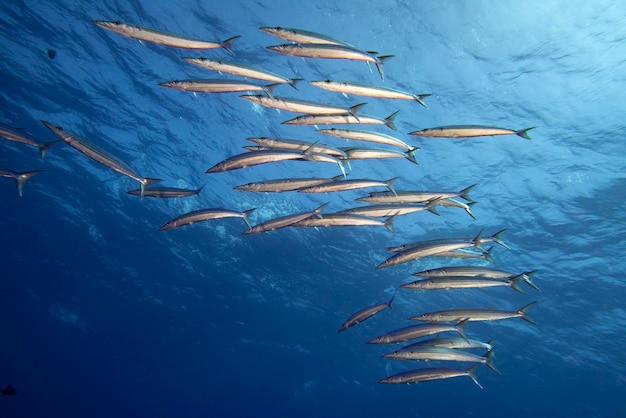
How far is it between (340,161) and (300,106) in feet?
3.65

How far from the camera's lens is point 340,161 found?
5621 mm

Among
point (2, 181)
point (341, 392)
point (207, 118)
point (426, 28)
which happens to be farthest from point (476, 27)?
point (341, 392)

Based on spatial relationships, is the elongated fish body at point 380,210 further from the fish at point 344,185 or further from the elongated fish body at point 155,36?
the elongated fish body at point 155,36

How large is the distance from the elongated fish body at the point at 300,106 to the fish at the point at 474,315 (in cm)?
416

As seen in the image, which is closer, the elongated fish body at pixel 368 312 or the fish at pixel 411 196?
the fish at pixel 411 196

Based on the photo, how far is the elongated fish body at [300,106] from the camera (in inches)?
197

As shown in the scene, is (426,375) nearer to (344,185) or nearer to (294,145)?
(344,185)

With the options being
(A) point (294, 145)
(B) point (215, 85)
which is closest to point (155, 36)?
(B) point (215, 85)

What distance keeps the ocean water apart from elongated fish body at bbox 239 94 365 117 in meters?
1.64

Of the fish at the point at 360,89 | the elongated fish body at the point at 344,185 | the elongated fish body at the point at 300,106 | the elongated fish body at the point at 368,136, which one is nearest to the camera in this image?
the fish at the point at 360,89

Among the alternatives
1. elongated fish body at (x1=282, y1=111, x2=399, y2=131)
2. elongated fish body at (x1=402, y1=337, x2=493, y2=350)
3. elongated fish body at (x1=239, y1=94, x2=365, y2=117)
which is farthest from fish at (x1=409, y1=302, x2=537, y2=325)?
elongated fish body at (x1=239, y1=94, x2=365, y2=117)

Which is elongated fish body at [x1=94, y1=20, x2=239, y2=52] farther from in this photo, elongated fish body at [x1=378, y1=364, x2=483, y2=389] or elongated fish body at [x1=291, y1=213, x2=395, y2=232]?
elongated fish body at [x1=378, y1=364, x2=483, y2=389]

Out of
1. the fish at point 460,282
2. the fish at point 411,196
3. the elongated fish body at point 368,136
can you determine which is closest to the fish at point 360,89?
the elongated fish body at point 368,136

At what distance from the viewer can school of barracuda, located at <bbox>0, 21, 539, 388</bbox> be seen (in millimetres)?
4453
